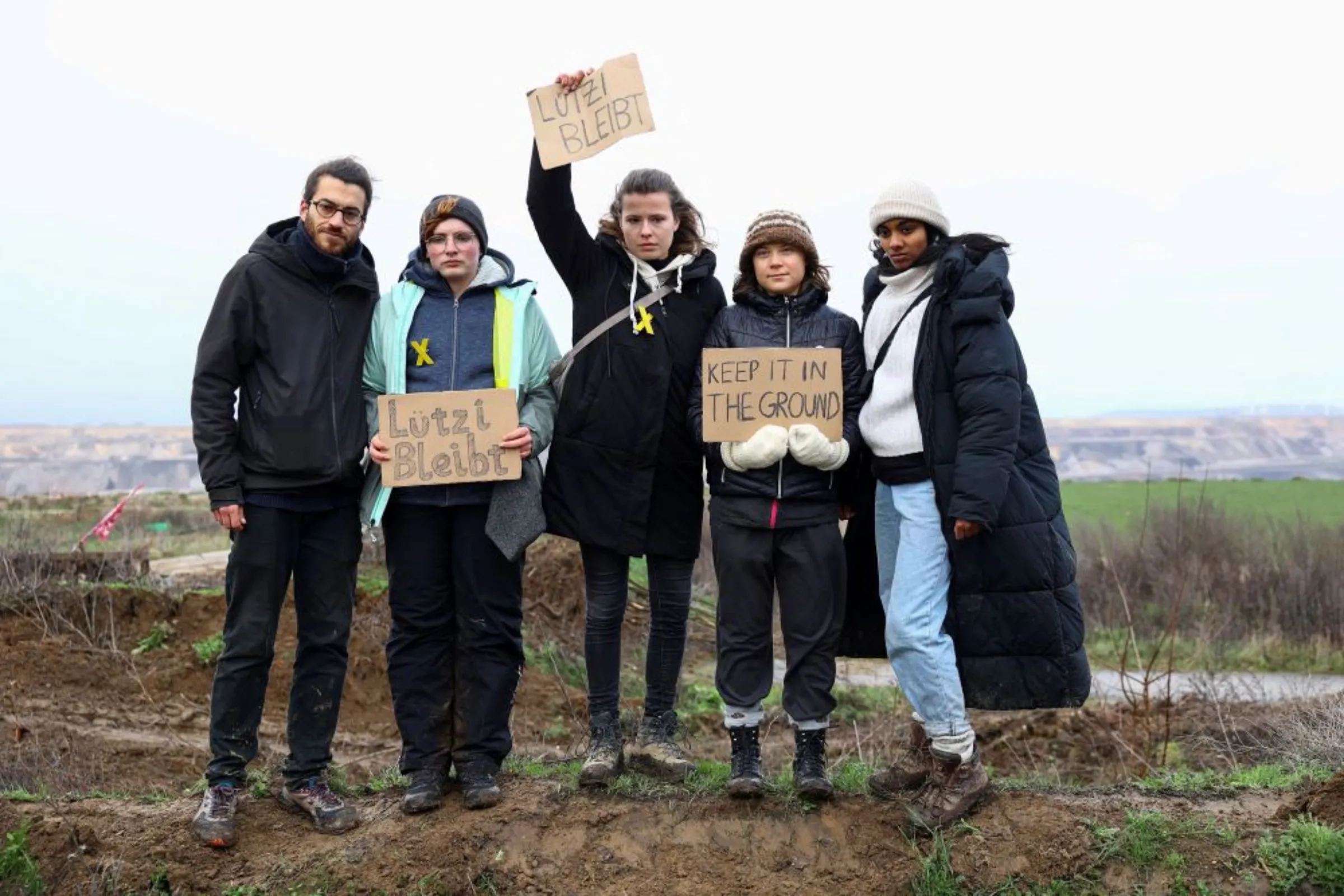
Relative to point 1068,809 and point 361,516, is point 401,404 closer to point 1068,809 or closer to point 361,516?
point 361,516

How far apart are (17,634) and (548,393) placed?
7574mm

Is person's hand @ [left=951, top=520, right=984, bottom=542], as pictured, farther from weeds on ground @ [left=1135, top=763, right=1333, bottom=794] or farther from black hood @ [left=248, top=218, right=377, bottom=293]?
black hood @ [left=248, top=218, right=377, bottom=293]

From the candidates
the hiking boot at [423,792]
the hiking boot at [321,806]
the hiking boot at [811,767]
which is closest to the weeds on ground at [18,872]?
the hiking boot at [321,806]

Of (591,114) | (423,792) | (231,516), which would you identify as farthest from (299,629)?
(591,114)

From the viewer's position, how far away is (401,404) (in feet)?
14.9

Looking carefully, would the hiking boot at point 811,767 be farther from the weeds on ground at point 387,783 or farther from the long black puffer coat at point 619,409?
the weeds on ground at point 387,783

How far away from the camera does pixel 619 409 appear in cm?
475

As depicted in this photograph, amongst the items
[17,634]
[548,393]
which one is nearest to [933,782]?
[548,393]

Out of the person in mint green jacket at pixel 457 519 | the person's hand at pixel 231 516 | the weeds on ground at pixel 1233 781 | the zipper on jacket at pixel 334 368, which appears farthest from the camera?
the weeds on ground at pixel 1233 781

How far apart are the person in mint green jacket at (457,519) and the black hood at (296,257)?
0.41 ft

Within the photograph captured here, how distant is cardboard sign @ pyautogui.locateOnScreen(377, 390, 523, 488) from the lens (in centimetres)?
450

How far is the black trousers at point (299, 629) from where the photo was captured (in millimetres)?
4520

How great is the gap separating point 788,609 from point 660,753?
94 centimetres

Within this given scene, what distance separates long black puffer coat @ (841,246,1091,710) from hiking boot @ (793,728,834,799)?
2.18 ft
